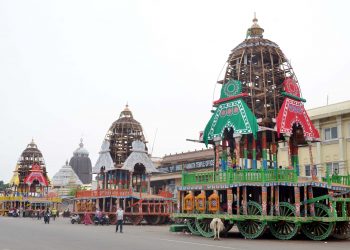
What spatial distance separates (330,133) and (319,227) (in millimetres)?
20710

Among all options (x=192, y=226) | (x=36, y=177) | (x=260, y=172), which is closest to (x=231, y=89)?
(x=260, y=172)

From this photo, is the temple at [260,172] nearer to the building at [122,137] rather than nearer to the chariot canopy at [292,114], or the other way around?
the chariot canopy at [292,114]

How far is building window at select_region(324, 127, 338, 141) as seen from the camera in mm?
38756

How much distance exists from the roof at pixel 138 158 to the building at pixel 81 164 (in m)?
69.9

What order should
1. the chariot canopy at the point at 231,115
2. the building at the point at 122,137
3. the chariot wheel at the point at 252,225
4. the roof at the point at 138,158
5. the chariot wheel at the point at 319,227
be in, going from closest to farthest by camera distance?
the chariot wheel at the point at 319,227
the chariot wheel at the point at 252,225
the chariot canopy at the point at 231,115
the roof at the point at 138,158
the building at the point at 122,137

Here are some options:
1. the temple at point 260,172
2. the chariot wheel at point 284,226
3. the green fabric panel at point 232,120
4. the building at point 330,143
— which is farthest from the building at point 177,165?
the chariot wheel at point 284,226

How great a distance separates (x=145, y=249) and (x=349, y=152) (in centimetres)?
2652

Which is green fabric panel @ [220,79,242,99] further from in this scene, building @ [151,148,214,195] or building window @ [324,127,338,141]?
A: building @ [151,148,214,195]

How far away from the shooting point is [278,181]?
66.7 ft

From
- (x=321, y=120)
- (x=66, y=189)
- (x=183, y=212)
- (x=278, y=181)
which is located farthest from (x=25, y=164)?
(x=278, y=181)

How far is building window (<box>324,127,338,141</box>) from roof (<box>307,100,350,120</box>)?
138 cm

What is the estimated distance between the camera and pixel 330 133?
129 ft

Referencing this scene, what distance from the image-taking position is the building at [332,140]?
37.5m

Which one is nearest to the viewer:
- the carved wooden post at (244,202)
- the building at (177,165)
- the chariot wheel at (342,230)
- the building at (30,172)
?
the chariot wheel at (342,230)
